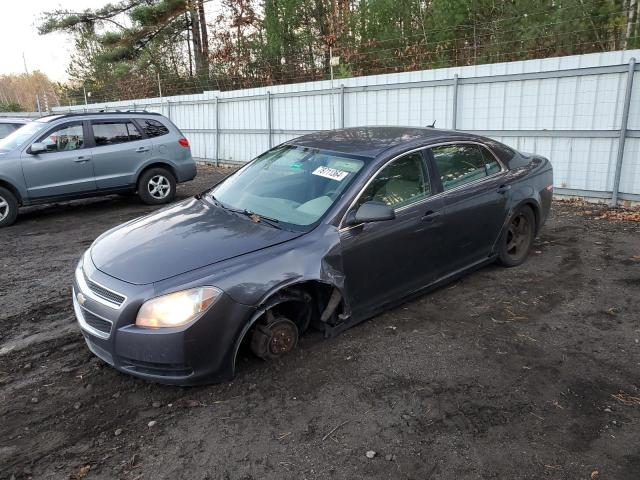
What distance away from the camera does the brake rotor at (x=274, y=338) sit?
3.42 m

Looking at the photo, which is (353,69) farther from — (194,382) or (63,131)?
(194,382)

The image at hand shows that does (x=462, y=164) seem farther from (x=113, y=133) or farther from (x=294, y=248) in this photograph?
(x=113, y=133)

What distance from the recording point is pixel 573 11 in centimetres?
972

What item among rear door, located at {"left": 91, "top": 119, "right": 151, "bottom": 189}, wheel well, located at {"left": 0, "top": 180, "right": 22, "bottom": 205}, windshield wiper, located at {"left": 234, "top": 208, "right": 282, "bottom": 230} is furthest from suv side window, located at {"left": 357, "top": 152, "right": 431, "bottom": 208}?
wheel well, located at {"left": 0, "top": 180, "right": 22, "bottom": 205}

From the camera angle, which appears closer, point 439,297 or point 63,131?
point 439,297

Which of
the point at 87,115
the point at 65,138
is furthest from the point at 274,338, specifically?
the point at 87,115

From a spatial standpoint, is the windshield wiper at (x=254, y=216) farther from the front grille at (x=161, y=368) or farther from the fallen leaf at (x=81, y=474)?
the fallen leaf at (x=81, y=474)

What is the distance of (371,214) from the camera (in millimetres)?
3625

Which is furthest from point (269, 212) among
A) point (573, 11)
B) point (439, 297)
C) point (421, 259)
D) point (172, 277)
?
point (573, 11)

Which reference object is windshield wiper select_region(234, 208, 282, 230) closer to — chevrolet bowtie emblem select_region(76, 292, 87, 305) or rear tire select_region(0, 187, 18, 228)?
chevrolet bowtie emblem select_region(76, 292, 87, 305)

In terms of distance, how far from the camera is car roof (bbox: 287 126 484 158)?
13.7ft

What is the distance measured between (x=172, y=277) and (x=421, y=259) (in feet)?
6.85

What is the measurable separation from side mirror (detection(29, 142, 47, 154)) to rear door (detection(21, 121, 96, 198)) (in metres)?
0.05

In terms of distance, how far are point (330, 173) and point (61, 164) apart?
6276 millimetres
